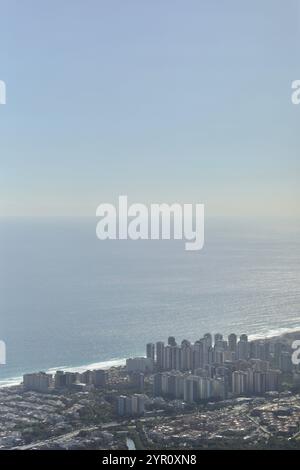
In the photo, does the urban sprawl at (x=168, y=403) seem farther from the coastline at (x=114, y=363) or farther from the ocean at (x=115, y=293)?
the ocean at (x=115, y=293)

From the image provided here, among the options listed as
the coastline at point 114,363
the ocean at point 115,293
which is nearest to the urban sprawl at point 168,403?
the coastline at point 114,363

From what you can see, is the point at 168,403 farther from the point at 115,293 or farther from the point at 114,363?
the point at 115,293

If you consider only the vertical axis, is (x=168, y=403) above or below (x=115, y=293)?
below

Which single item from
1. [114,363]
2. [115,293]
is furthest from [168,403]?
[115,293]
